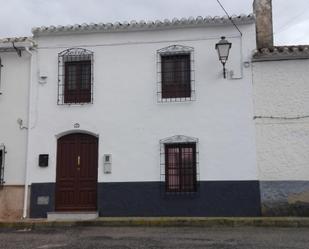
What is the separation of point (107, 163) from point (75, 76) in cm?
264

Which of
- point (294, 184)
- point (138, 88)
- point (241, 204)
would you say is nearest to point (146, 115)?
point (138, 88)

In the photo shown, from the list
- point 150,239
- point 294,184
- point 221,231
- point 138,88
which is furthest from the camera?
point 138,88

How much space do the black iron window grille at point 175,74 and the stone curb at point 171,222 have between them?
10.5 ft

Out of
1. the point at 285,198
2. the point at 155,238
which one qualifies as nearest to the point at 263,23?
the point at 285,198

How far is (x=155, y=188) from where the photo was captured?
511 inches

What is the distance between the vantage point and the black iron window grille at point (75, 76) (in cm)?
1367

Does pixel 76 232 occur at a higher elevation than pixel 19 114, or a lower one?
lower

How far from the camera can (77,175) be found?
44.0 ft

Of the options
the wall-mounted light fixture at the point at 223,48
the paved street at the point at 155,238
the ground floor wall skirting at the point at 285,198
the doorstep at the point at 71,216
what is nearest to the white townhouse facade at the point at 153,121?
the ground floor wall skirting at the point at 285,198

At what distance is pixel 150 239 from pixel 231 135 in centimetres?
410

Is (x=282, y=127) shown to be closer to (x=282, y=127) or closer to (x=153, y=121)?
(x=282, y=127)

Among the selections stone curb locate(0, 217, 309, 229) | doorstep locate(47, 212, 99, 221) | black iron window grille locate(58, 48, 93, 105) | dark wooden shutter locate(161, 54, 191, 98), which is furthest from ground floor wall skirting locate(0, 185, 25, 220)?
dark wooden shutter locate(161, 54, 191, 98)

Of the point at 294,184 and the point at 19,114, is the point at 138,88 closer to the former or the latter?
the point at 19,114

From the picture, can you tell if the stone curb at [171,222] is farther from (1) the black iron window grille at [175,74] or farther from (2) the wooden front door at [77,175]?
(1) the black iron window grille at [175,74]
